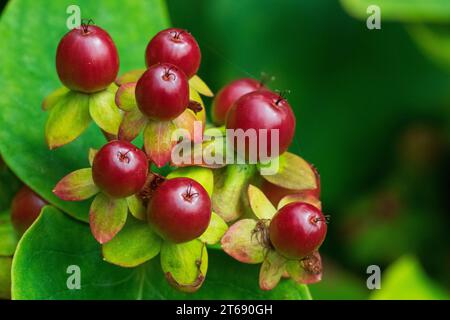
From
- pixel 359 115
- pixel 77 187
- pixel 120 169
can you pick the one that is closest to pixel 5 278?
pixel 77 187

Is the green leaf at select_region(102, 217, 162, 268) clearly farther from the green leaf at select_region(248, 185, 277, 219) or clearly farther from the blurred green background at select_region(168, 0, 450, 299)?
the blurred green background at select_region(168, 0, 450, 299)

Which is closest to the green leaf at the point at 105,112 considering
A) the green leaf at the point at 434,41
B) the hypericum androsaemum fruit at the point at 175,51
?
the hypericum androsaemum fruit at the point at 175,51

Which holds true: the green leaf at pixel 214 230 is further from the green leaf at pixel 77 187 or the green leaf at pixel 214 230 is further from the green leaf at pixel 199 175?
the green leaf at pixel 77 187

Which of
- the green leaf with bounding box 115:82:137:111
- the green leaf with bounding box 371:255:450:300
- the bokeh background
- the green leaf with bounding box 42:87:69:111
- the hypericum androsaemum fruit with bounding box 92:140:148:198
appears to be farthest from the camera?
the bokeh background

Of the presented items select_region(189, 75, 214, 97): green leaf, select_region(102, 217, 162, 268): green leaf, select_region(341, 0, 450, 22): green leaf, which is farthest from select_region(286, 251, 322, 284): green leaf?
select_region(341, 0, 450, 22): green leaf

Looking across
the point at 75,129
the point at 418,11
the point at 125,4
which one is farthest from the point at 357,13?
the point at 75,129

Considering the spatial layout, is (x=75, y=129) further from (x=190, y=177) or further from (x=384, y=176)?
(x=384, y=176)
